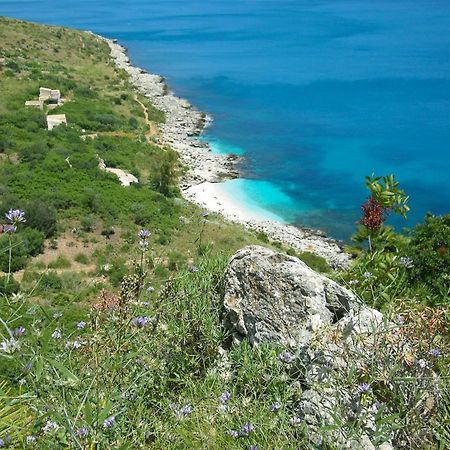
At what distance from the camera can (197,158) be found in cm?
4106

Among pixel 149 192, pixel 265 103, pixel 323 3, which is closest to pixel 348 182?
pixel 149 192

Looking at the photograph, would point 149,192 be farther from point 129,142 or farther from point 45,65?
point 45,65

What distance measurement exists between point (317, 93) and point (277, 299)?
57731 millimetres

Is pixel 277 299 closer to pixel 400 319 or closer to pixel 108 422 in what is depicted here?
pixel 400 319

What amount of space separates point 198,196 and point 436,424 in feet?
106

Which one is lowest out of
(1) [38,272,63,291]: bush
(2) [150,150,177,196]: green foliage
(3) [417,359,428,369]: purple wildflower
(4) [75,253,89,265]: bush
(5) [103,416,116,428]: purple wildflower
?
(2) [150,150,177,196]: green foliage

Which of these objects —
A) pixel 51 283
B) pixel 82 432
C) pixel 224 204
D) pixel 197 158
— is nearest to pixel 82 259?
pixel 51 283

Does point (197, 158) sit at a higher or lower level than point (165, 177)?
lower

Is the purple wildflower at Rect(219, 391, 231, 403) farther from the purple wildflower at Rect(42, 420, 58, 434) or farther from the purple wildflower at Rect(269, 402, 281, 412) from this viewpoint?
the purple wildflower at Rect(42, 420, 58, 434)

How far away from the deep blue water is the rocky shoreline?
59.9 inches

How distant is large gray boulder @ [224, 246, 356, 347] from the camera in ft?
15.3

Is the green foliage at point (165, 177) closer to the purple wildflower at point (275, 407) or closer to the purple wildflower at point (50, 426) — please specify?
the purple wildflower at point (275, 407)

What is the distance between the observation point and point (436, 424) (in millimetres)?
3104

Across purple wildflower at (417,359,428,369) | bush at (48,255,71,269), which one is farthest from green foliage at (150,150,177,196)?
purple wildflower at (417,359,428,369)
